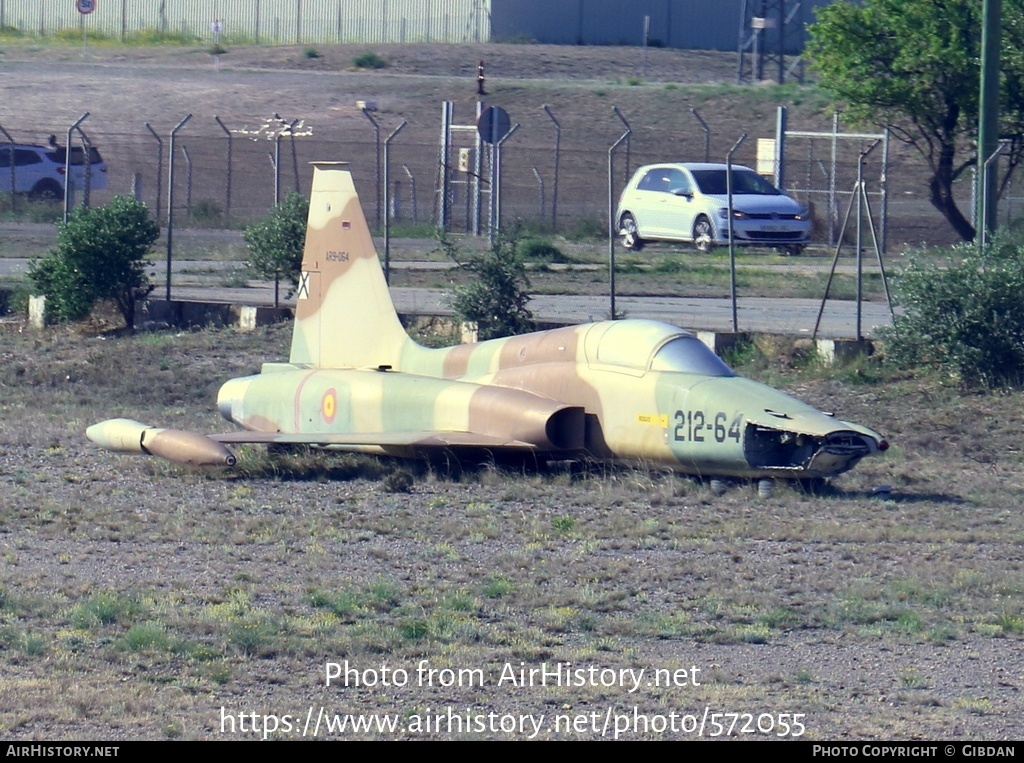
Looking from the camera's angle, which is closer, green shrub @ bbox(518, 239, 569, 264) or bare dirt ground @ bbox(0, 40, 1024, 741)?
bare dirt ground @ bbox(0, 40, 1024, 741)

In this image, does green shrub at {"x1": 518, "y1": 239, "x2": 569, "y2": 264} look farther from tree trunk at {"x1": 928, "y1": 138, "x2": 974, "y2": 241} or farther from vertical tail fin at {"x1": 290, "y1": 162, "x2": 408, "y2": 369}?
vertical tail fin at {"x1": 290, "y1": 162, "x2": 408, "y2": 369}

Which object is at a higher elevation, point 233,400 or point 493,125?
point 493,125

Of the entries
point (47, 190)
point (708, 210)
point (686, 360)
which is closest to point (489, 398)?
point (686, 360)

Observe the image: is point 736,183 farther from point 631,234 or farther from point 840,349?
point 840,349

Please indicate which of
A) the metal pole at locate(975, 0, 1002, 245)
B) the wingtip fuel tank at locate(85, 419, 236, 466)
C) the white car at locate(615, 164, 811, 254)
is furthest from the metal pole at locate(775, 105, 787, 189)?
the wingtip fuel tank at locate(85, 419, 236, 466)

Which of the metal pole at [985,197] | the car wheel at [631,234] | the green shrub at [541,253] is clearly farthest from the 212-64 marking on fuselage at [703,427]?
the car wheel at [631,234]

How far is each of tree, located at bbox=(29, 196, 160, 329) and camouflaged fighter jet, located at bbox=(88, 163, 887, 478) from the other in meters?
5.75

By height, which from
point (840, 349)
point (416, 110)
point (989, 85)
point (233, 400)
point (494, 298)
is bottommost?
point (233, 400)

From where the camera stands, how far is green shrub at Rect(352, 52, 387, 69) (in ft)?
184

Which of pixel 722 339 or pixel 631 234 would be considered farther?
pixel 631 234

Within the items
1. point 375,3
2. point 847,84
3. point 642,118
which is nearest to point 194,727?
point 847,84

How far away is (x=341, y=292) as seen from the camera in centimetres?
1279

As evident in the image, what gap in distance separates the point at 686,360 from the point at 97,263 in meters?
10.2
